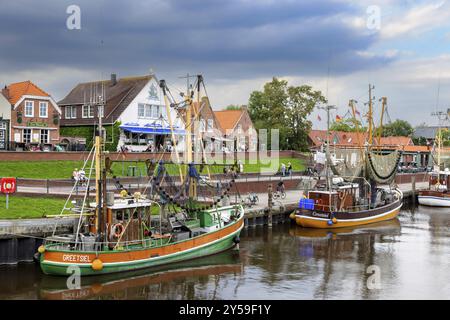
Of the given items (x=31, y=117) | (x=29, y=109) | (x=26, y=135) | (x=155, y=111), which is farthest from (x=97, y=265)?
(x=155, y=111)

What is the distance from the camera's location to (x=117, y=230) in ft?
87.6

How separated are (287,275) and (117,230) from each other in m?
8.81

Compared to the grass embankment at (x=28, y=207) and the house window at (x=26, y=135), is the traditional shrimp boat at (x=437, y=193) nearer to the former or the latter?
the grass embankment at (x=28, y=207)

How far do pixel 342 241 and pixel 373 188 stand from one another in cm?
1275

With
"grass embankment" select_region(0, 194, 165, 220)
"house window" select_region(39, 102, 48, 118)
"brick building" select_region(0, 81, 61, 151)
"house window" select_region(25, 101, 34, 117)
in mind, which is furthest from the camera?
"house window" select_region(39, 102, 48, 118)

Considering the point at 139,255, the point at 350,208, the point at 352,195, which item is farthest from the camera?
the point at 352,195

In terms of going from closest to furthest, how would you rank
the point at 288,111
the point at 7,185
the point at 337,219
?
the point at 7,185 < the point at 337,219 < the point at 288,111

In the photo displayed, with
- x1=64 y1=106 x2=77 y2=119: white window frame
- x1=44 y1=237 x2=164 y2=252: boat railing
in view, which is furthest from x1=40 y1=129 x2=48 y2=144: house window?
x1=44 y1=237 x2=164 y2=252: boat railing

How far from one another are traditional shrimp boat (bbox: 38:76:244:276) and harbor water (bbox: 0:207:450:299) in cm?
66

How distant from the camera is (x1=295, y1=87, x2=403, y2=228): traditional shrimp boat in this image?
137 feet

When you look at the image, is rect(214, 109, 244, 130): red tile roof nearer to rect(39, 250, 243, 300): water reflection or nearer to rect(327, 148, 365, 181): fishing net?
rect(327, 148, 365, 181): fishing net

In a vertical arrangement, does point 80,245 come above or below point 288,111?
below

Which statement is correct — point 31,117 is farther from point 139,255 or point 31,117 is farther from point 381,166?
point 381,166
